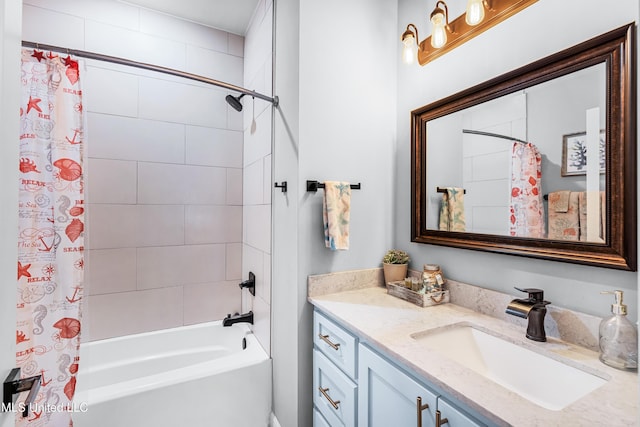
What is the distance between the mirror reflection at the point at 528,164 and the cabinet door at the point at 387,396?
2.26 ft

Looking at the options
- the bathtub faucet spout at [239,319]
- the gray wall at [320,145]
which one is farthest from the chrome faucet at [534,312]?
the bathtub faucet spout at [239,319]

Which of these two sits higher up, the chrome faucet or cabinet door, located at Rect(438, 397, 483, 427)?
the chrome faucet

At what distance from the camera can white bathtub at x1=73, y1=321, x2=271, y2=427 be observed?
1.36 m

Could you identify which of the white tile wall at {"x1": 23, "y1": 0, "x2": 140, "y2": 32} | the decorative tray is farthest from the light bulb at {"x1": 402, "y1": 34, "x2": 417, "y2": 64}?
the white tile wall at {"x1": 23, "y1": 0, "x2": 140, "y2": 32}

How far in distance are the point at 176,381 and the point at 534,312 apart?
1.61 metres

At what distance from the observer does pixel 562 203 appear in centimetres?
97

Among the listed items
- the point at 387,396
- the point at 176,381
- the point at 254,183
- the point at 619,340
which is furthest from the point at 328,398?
the point at 254,183

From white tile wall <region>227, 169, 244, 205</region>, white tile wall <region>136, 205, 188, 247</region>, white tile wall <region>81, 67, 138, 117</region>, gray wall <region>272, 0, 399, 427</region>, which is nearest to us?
gray wall <region>272, 0, 399, 427</region>

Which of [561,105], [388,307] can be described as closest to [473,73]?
[561,105]

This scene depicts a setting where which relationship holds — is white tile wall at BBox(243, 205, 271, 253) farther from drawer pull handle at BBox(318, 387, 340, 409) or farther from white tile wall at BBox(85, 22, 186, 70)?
white tile wall at BBox(85, 22, 186, 70)

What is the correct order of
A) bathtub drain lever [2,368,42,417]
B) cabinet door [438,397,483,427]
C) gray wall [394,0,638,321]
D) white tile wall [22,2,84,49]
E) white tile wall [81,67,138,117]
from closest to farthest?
bathtub drain lever [2,368,42,417], cabinet door [438,397,483,427], gray wall [394,0,638,321], white tile wall [22,2,84,49], white tile wall [81,67,138,117]

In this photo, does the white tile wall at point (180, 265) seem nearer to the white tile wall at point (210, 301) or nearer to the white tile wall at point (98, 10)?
the white tile wall at point (210, 301)

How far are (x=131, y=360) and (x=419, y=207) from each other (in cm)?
208

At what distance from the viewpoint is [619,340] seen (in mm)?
775
